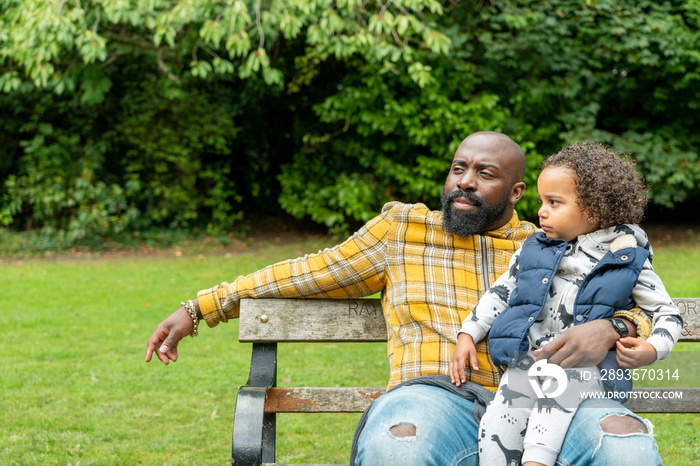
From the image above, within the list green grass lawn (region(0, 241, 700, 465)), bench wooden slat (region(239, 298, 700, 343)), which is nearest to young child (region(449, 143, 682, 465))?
bench wooden slat (region(239, 298, 700, 343))

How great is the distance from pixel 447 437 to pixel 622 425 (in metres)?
0.52

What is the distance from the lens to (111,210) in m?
11.9

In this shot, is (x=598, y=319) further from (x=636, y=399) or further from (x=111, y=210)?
(x=111, y=210)

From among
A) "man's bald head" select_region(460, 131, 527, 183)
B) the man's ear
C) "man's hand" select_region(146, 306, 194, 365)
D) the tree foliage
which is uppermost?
the tree foliage

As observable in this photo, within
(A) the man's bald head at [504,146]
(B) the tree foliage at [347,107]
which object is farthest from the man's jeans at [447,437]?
(B) the tree foliage at [347,107]

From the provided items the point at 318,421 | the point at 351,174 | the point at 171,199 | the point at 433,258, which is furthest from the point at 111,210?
the point at 433,258

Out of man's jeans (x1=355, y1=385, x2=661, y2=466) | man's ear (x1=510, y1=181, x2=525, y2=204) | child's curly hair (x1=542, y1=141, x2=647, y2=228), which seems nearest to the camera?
man's jeans (x1=355, y1=385, x2=661, y2=466)

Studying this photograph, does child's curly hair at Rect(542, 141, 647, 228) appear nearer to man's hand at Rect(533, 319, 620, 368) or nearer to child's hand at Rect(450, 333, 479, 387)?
man's hand at Rect(533, 319, 620, 368)

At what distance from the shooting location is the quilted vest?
85.2 inches

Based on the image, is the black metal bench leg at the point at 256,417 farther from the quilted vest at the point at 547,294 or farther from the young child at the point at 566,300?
the quilted vest at the point at 547,294

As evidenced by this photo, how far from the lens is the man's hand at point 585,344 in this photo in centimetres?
212

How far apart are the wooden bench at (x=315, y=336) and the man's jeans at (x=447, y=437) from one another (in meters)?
0.45

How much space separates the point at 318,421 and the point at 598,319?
282 centimetres

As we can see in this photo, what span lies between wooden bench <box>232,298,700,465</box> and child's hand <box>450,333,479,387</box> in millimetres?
495
